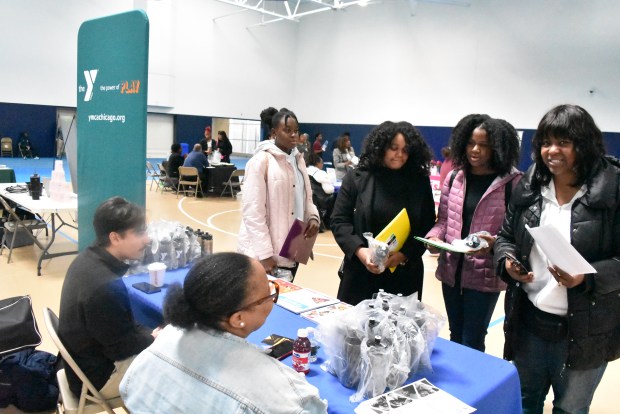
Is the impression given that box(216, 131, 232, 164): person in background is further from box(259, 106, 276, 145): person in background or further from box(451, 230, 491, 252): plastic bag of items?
box(451, 230, 491, 252): plastic bag of items

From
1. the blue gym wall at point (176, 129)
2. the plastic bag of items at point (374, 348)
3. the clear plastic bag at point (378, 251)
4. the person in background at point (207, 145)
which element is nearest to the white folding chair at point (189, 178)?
the person in background at point (207, 145)

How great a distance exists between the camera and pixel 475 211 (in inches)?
92.0

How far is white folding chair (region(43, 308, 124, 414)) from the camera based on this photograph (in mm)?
1759

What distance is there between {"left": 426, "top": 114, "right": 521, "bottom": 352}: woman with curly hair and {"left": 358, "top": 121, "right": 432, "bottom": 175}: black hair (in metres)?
0.16

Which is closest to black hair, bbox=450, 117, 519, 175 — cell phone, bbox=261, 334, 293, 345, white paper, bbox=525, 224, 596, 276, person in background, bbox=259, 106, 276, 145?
white paper, bbox=525, 224, 596, 276

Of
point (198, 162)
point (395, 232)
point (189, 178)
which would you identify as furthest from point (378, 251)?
point (189, 178)

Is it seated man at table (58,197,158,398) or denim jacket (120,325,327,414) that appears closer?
denim jacket (120,325,327,414)

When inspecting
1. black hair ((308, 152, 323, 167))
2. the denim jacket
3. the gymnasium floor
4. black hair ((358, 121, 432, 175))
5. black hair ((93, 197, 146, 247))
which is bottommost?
the gymnasium floor

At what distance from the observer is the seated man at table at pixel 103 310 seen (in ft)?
5.85

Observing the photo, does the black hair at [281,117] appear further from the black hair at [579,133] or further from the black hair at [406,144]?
the black hair at [579,133]

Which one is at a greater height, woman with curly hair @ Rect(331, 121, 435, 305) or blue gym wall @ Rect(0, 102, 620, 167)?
blue gym wall @ Rect(0, 102, 620, 167)

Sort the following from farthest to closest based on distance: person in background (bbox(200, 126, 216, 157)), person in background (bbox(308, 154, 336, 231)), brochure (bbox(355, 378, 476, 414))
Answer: person in background (bbox(200, 126, 216, 157)) < person in background (bbox(308, 154, 336, 231)) < brochure (bbox(355, 378, 476, 414))

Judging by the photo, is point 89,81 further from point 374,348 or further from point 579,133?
point 579,133

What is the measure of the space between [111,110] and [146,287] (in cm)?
131
